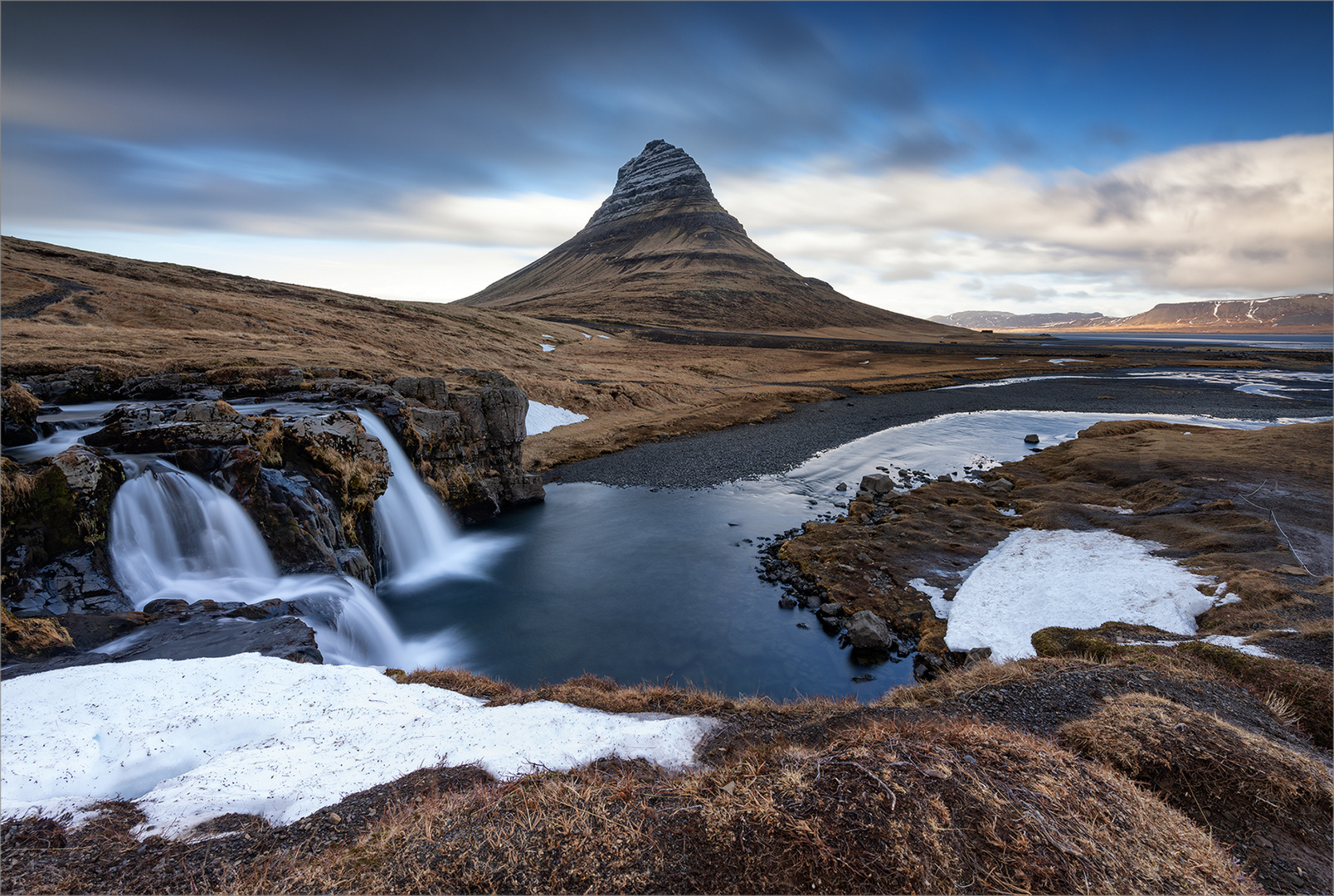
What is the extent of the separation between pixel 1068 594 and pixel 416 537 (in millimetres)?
23079

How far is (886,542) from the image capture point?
21109mm

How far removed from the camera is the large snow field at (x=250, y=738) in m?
6.66

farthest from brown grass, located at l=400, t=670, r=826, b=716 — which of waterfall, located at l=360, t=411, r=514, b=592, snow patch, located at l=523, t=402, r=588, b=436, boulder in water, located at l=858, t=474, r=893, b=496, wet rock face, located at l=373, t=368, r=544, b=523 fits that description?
snow patch, located at l=523, t=402, r=588, b=436

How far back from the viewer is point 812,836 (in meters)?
5.14

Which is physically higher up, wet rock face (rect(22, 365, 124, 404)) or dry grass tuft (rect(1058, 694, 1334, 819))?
wet rock face (rect(22, 365, 124, 404))

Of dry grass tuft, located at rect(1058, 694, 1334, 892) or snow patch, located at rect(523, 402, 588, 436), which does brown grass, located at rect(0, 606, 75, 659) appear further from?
snow patch, located at rect(523, 402, 588, 436)

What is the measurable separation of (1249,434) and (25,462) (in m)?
54.4

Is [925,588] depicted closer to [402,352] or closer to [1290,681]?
[1290,681]

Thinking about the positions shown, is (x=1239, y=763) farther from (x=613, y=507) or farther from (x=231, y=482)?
(x=613, y=507)

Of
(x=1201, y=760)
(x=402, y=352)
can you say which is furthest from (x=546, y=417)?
(x=1201, y=760)

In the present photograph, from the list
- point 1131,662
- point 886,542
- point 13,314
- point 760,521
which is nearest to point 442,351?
point 13,314

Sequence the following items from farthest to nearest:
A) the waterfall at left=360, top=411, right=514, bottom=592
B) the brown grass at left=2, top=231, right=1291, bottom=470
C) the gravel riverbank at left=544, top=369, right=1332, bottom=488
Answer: the gravel riverbank at left=544, top=369, right=1332, bottom=488 < the brown grass at left=2, top=231, right=1291, bottom=470 < the waterfall at left=360, top=411, right=514, bottom=592

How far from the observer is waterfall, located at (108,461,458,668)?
43.2ft

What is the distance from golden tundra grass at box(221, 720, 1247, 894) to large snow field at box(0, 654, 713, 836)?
5.40 feet
